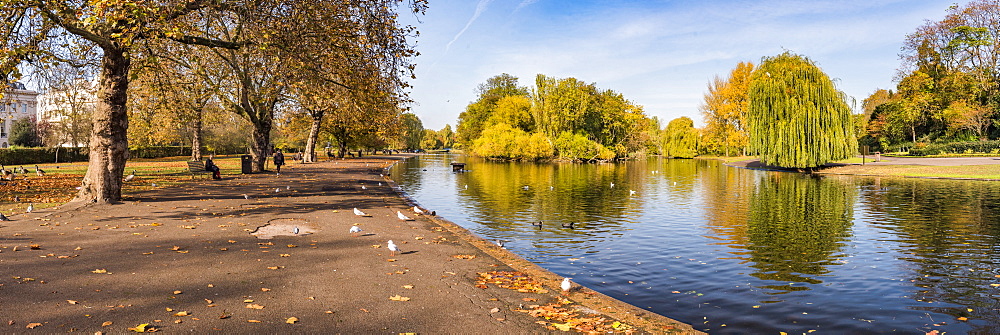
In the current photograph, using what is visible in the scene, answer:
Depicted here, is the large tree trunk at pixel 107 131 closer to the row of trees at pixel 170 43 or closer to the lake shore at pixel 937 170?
the row of trees at pixel 170 43

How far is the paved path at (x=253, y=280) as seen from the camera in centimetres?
595

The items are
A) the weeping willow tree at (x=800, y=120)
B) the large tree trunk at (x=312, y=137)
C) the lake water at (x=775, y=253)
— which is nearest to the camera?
the lake water at (x=775, y=253)

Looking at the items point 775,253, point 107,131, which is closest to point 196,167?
point 107,131

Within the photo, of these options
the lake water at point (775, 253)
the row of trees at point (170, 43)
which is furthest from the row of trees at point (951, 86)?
the row of trees at point (170, 43)

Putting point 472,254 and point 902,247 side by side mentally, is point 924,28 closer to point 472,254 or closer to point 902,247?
point 902,247

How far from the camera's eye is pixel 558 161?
74.4 m

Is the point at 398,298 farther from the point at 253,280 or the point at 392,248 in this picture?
the point at 392,248

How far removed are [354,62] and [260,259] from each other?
12075 mm

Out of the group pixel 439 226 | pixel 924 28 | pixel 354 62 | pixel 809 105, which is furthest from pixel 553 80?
pixel 439 226

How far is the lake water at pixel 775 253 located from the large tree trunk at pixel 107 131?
10.4 meters

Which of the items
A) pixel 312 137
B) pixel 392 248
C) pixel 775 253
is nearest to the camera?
pixel 392 248

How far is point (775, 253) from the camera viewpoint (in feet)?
40.9

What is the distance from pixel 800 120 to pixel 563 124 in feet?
107

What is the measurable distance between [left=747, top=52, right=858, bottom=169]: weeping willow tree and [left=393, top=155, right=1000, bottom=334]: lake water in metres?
20.4
